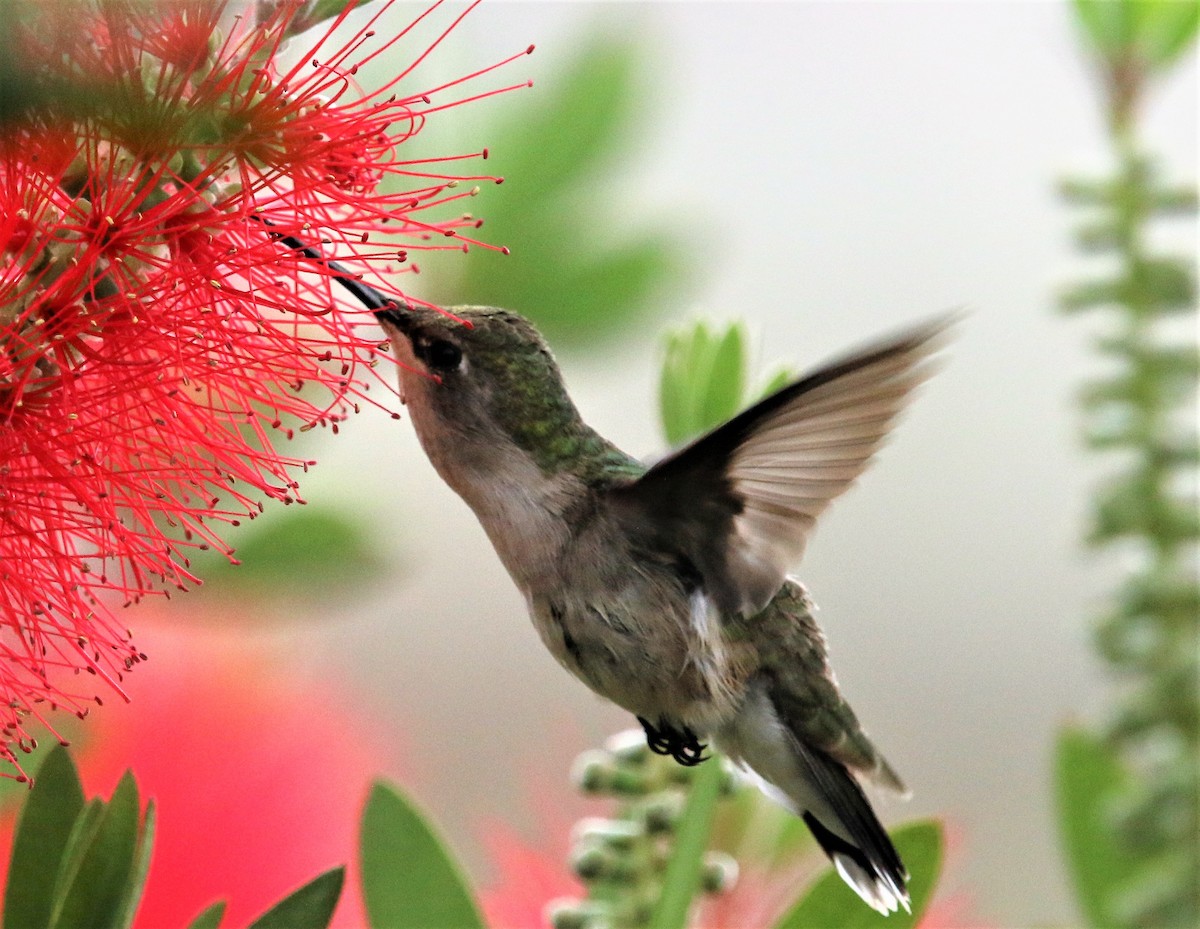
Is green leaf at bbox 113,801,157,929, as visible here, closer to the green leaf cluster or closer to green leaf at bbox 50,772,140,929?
green leaf at bbox 50,772,140,929

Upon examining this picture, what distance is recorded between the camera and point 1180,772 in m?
0.90

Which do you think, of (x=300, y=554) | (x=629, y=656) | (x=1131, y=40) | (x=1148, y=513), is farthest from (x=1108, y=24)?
(x=300, y=554)

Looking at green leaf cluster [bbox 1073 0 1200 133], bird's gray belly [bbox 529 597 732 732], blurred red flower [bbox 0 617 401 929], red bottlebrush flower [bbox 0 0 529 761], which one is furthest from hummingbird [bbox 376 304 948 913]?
green leaf cluster [bbox 1073 0 1200 133]

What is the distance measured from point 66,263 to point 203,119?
78 mm

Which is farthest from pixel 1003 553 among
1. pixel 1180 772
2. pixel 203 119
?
pixel 203 119

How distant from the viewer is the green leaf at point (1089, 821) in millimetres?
1021

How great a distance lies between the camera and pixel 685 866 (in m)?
0.69

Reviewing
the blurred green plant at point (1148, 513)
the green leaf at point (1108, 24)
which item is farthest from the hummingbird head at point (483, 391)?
the green leaf at point (1108, 24)

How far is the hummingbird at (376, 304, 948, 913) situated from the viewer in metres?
0.84

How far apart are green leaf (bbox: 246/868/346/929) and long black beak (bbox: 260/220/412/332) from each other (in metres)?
0.25

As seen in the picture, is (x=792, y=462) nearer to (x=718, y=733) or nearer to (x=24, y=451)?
(x=718, y=733)

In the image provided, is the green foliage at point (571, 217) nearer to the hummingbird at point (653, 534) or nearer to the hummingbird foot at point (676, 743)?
the hummingbird at point (653, 534)

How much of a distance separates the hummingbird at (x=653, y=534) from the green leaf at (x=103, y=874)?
1.01 ft

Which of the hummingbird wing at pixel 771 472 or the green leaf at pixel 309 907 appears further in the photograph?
the hummingbird wing at pixel 771 472
